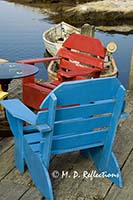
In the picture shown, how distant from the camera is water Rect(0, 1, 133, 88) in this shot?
12570mm

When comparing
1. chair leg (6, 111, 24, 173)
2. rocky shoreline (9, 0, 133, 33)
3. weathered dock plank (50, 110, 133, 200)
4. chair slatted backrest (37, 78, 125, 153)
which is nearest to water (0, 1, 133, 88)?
rocky shoreline (9, 0, 133, 33)

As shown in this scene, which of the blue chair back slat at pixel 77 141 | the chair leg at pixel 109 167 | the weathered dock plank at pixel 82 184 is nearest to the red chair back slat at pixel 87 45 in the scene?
the weathered dock plank at pixel 82 184

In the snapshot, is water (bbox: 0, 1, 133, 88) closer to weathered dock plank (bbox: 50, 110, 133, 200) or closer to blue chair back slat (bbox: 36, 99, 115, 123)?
weathered dock plank (bbox: 50, 110, 133, 200)

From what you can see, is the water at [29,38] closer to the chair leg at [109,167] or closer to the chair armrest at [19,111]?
the chair leg at [109,167]

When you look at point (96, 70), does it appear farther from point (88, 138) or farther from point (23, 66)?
point (88, 138)

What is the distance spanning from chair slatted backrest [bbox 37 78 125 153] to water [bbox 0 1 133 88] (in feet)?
24.4

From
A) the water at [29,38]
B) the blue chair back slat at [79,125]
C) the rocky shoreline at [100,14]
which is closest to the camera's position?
the blue chair back slat at [79,125]

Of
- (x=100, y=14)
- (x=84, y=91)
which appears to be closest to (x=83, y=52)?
(x=84, y=91)

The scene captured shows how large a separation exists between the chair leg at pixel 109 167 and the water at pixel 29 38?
7.17 metres

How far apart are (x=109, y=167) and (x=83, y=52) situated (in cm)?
186

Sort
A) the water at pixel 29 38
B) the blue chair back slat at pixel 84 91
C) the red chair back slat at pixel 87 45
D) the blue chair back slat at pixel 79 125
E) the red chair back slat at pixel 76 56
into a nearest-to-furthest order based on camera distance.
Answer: the blue chair back slat at pixel 84 91 → the blue chair back slat at pixel 79 125 → the red chair back slat at pixel 87 45 → the red chair back slat at pixel 76 56 → the water at pixel 29 38

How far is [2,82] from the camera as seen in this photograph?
10.8 ft

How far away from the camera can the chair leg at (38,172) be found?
2.30m

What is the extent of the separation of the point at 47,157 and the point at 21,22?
16971 millimetres
